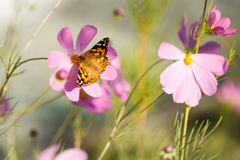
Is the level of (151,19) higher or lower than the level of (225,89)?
higher

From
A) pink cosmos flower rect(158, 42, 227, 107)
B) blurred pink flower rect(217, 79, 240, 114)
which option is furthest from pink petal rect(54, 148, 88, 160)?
blurred pink flower rect(217, 79, 240, 114)

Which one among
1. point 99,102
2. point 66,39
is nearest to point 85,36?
point 66,39

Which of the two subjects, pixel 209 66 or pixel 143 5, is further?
pixel 143 5

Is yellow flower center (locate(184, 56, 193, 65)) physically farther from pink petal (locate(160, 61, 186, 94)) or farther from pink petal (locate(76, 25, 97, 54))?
pink petal (locate(76, 25, 97, 54))

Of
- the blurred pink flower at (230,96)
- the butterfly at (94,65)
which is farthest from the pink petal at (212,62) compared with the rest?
the blurred pink flower at (230,96)

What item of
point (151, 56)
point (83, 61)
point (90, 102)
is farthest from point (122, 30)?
point (83, 61)

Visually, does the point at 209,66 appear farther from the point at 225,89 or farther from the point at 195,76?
the point at 225,89

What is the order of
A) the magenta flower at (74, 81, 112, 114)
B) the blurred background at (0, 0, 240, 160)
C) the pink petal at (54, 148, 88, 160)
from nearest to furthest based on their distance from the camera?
1. the pink petal at (54, 148, 88, 160)
2. the magenta flower at (74, 81, 112, 114)
3. the blurred background at (0, 0, 240, 160)
